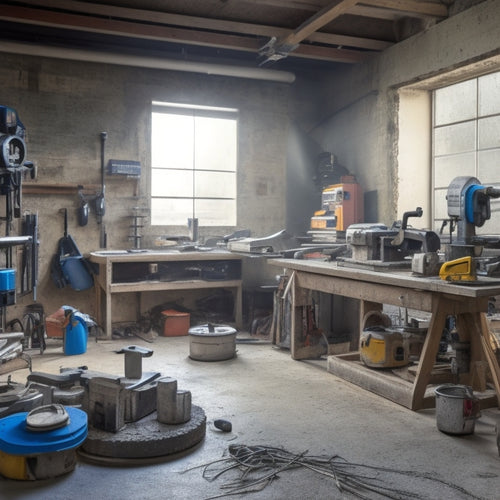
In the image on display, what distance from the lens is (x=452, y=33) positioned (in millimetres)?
5180

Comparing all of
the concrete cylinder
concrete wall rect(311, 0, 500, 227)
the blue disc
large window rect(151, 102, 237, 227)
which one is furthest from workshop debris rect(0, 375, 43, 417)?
concrete wall rect(311, 0, 500, 227)

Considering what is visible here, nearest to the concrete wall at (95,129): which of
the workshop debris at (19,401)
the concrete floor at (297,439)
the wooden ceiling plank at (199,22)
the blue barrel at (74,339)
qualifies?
the wooden ceiling plank at (199,22)

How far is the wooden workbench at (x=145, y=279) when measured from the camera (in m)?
5.63

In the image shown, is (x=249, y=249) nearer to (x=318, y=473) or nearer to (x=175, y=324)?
(x=175, y=324)

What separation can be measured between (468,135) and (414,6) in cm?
133

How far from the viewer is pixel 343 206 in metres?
6.25

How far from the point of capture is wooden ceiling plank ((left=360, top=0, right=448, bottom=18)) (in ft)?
16.5

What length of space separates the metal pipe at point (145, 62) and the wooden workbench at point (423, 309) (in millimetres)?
3469

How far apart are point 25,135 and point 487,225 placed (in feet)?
15.7

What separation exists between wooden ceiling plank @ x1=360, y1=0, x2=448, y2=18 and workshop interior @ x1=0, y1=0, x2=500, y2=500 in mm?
24

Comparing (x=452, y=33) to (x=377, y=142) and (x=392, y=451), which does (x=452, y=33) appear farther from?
(x=392, y=451)

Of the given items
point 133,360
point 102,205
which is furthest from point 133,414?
point 102,205

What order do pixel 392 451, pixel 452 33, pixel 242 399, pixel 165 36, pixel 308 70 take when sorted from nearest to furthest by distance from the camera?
pixel 392 451, pixel 242 399, pixel 452 33, pixel 165 36, pixel 308 70

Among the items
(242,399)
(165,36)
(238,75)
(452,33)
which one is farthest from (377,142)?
(242,399)
